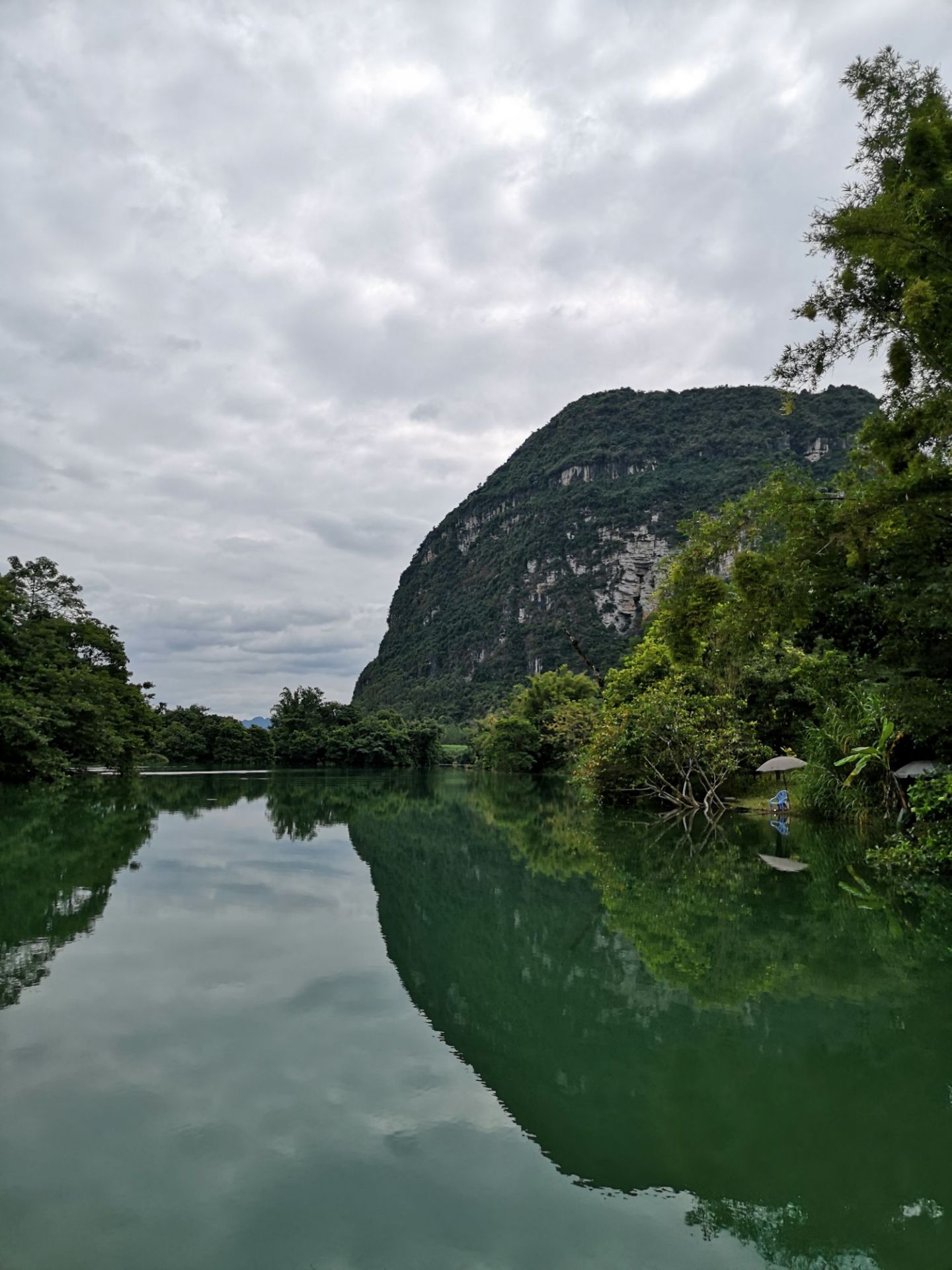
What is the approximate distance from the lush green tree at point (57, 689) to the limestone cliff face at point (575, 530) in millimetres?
58128

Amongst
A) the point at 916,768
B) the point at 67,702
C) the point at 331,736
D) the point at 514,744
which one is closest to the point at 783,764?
the point at 916,768

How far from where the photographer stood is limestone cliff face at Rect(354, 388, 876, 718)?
102 m

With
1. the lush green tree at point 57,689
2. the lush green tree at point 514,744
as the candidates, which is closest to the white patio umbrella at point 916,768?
the lush green tree at point 57,689

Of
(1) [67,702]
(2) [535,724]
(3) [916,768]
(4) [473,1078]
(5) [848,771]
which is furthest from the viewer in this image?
(2) [535,724]

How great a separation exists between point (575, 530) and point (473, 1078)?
11536cm

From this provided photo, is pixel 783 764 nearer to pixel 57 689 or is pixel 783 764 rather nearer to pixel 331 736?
pixel 57 689

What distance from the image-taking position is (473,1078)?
12.9ft

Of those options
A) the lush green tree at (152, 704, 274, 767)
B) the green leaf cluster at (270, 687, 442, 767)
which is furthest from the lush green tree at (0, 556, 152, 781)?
the green leaf cluster at (270, 687, 442, 767)

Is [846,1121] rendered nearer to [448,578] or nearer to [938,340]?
[938,340]

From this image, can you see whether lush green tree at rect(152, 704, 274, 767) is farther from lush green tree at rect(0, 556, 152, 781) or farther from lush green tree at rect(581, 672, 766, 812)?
lush green tree at rect(581, 672, 766, 812)

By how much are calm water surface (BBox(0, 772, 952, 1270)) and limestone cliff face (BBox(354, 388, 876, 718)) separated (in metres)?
76.3

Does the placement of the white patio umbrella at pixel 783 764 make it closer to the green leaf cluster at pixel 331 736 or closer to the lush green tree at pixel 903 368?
the lush green tree at pixel 903 368

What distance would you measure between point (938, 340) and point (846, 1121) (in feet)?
19.8

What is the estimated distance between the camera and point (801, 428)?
113438 millimetres
